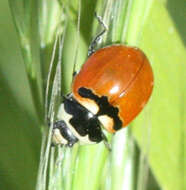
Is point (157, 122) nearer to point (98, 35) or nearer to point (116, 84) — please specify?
point (116, 84)

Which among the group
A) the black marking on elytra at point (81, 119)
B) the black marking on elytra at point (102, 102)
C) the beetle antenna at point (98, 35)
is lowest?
the black marking on elytra at point (81, 119)

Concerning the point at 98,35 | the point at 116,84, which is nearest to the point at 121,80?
the point at 116,84

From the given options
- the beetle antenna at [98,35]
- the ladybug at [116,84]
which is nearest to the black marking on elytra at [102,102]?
the ladybug at [116,84]

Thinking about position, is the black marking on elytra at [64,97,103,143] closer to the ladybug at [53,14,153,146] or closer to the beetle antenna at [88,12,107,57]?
the ladybug at [53,14,153,146]

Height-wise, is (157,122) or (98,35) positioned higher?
(98,35)

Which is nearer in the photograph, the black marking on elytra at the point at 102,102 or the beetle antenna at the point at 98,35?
the beetle antenna at the point at 98,35

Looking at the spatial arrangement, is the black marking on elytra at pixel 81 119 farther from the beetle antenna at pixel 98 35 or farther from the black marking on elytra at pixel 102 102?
the beetle antenna at pixel 98 35

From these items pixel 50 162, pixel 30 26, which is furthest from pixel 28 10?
pixel 50 162

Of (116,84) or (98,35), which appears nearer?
(98,35)

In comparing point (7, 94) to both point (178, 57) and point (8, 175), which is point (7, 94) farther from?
point (178, 57)
